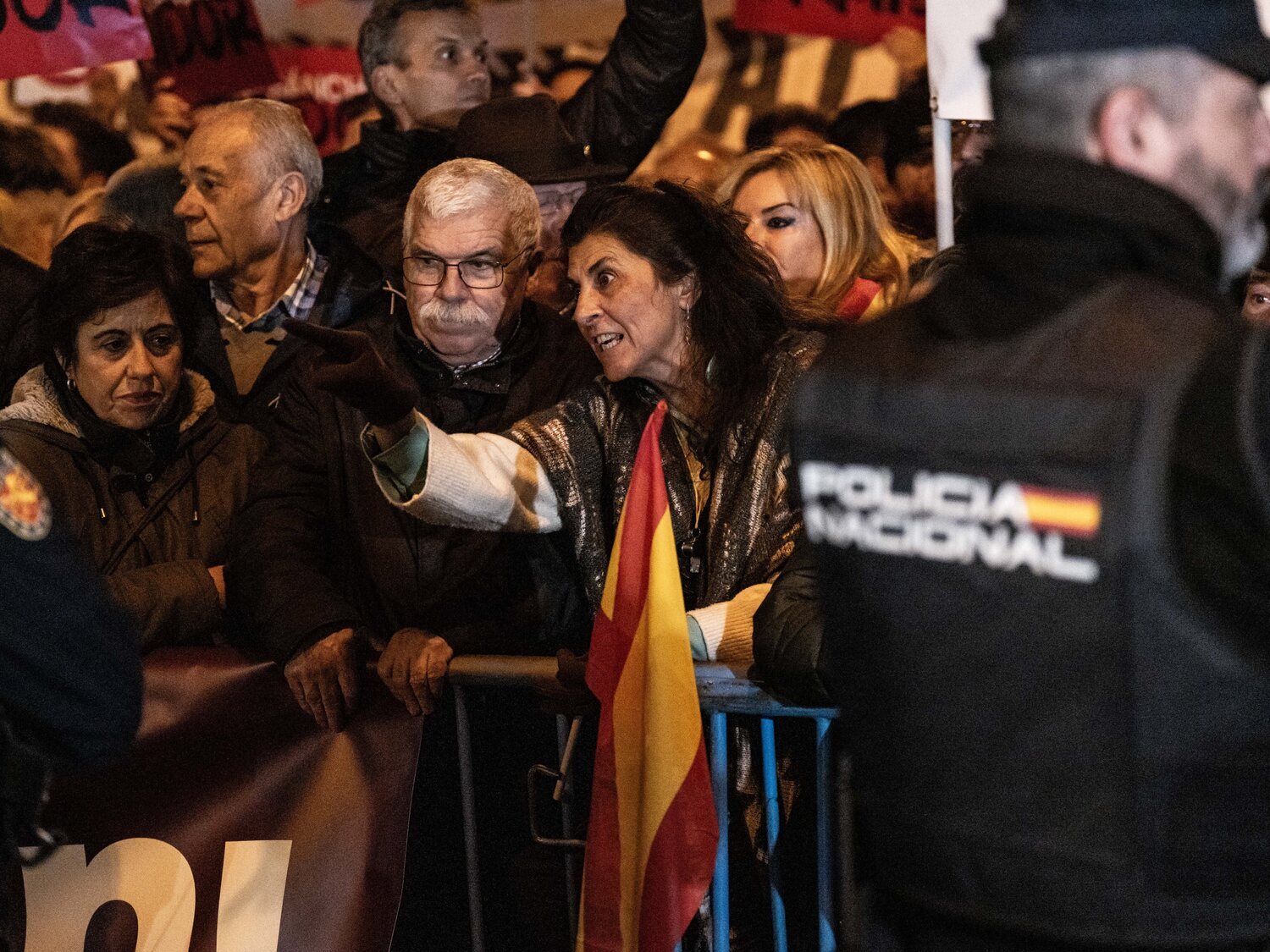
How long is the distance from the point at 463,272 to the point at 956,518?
264cm

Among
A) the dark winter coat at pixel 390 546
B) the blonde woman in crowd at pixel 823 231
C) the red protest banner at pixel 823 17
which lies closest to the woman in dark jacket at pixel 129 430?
the dark winter coat at pixel 390 546

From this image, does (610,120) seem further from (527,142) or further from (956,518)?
(956,518)

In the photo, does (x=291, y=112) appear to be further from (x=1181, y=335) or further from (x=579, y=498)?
(x=1181, y=335)

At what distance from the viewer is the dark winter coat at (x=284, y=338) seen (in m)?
5.01

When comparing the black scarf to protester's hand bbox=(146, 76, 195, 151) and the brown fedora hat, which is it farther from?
protester's hand bbox=(146, 76, 195, 151)

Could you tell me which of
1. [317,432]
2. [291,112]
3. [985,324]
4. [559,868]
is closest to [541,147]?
[291,112]

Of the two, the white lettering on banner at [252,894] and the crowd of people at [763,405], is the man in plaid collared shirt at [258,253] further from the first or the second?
the white lettering on banner at [252,894]

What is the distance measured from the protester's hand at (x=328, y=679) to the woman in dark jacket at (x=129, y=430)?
0.44 m

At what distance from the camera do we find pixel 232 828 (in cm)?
403

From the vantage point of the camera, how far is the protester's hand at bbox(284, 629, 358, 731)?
3.99 m

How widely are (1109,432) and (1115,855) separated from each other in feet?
1.70

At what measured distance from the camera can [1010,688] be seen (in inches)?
84.4

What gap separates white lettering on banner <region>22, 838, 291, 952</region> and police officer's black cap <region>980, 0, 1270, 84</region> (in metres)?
2.64

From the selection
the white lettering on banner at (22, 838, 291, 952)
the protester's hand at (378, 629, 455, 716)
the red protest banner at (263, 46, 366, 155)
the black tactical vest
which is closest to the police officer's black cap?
the black tactical vest
